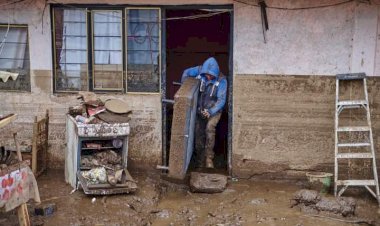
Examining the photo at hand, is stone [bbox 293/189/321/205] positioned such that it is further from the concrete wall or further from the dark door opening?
the dark door opening

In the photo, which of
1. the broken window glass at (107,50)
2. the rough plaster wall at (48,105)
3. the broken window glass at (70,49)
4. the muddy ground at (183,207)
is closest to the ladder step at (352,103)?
the muddy ground at (183,207)

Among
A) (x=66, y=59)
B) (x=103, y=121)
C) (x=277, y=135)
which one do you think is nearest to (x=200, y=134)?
(x=277, y=135)

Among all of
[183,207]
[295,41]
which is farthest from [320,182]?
[295,41]

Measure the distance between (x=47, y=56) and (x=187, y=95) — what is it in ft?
10.0

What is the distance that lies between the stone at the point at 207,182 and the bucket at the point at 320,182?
4.95ft

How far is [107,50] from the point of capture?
29.0 feet

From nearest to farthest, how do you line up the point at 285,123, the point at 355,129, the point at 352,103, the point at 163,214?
the point at 163,214 → the point at 355,129 → the point at 352,103 → the point at 285,123

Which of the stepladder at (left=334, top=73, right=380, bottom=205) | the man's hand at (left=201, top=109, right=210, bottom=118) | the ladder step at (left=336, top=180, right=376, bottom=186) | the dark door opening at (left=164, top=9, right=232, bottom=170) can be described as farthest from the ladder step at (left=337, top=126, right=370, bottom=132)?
the dark door opening at (left=164, top=9, right=232, bottom=170)

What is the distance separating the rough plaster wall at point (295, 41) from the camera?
8.26 m

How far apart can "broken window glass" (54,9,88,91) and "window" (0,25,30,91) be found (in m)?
0.59

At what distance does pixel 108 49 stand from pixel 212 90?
2102 millimetres

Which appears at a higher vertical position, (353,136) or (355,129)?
(355,129)

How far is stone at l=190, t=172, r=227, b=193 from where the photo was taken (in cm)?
827

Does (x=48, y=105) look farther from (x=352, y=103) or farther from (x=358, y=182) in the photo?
(x=358, y=182)
